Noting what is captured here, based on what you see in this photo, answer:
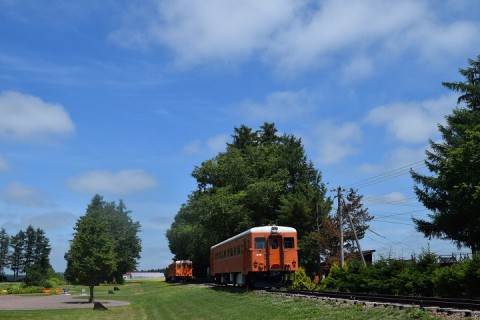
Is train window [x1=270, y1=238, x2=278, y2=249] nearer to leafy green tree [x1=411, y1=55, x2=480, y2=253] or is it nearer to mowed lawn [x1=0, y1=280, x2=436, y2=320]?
mowed lawn [x1=0, y1=280, x2=436, y2=320]

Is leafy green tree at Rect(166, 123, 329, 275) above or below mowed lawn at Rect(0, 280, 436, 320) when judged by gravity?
above

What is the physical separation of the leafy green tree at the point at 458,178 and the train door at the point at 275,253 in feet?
39.8

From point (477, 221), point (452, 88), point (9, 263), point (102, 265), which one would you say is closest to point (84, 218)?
point (102, 265)

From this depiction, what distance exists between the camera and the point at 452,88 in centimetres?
4347

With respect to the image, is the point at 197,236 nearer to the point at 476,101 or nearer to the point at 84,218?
the point at 84,218

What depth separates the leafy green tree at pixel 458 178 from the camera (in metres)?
31.9

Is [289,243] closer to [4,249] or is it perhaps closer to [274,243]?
[274,243]

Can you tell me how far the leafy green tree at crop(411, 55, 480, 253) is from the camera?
3186cm

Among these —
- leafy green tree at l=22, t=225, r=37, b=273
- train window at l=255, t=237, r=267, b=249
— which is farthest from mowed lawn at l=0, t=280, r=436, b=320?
leafy green tree at l=22, t=225, r=37, b=273

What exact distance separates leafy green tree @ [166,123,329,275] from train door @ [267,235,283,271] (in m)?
15.3

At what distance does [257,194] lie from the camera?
170 feet

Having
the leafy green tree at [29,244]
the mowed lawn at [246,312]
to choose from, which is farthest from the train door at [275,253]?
the leafy green tree at [29,244]

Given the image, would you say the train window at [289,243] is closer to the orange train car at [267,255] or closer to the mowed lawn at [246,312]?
the orange train car at [267,255]

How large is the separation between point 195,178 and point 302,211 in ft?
74.9
